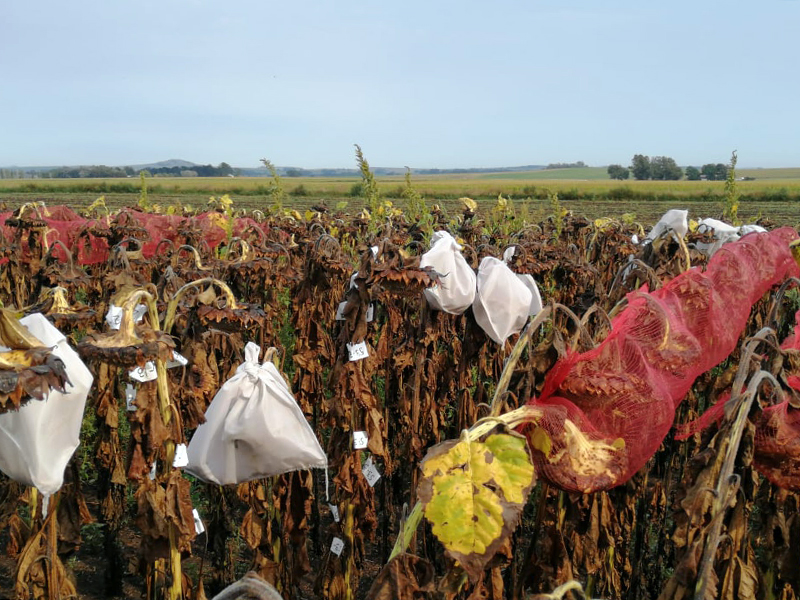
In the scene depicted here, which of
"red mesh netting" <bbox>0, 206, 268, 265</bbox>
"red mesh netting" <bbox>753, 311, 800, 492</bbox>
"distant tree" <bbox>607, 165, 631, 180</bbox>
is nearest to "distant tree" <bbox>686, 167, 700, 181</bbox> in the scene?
"distant tree" <bbox>607, 165, 631, 180</bbox>

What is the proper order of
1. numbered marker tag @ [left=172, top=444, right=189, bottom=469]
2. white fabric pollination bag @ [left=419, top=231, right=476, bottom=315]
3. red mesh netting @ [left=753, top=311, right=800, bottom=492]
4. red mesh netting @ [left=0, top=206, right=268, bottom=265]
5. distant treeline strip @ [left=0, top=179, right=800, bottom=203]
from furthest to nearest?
distant treeline strip @ [left=0, top=179, right=800, bottom=203], red mesh netting @ [left=0, top=206, right=268, bottom=265], white fabric pollination bag @ [left=419, top=231, right=476, bottom=315], numbered marker tag @ [left=172, top=444, right=189, bottom=469], red mesh netting @ [left=753, top=311, right=800, bottom=492]

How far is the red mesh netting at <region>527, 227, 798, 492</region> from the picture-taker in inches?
86.0

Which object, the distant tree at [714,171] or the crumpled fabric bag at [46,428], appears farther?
the distant tree at [714,171]

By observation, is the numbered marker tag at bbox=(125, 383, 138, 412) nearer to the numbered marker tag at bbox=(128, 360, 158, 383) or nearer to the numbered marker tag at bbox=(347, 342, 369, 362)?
the numbered marker tag at bbox=(128, 360, 158, 383)

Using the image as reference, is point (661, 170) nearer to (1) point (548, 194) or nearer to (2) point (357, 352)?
(1) point (548, 194)

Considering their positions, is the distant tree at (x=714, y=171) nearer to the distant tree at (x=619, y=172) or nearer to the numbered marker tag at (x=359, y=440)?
the distant tree at (x=619, y=172)

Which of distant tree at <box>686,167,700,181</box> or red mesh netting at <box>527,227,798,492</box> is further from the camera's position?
distant tree at <box>686,167,700,181</box>

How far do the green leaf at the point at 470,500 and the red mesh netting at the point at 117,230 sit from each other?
15.7ft

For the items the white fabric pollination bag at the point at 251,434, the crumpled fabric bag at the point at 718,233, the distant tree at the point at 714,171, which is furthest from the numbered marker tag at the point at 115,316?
the distant tree at the point at 714,171

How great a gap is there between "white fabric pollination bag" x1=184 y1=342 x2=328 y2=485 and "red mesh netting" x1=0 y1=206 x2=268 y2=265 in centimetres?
352

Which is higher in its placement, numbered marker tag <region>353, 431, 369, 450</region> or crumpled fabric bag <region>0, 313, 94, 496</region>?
crumpled fabric bag <region>0, 313, 94, 496</region>

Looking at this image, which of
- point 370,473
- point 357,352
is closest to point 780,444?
point 357,352

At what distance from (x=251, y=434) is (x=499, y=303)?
5.47ft

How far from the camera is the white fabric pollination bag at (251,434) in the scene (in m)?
2.72
